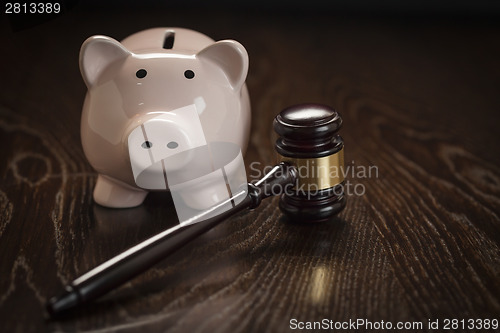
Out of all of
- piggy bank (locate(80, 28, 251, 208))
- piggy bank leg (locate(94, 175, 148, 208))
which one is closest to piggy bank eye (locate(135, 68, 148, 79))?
piggy bank (locate(80, 28, 251, 208))

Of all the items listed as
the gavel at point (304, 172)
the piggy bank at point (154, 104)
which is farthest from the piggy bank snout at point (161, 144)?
the gavel at point (304, 172)

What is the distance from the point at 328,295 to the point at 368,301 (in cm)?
5

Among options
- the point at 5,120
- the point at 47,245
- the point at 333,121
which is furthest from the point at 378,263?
the point at 5,120

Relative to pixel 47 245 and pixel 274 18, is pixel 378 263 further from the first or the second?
pixel 274 18

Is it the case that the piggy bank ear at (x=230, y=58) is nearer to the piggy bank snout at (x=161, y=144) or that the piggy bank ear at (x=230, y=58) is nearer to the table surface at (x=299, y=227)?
the piggy bank snout at (x=161, y=144)

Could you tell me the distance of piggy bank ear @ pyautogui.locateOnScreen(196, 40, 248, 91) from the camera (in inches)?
39.6

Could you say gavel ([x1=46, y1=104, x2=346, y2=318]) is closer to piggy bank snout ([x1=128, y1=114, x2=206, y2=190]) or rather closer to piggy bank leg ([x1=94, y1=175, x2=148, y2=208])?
piggy bank snout ([x1=128, y1=114, x2=206, y2=190])

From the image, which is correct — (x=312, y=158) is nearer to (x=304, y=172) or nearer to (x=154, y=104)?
(x=304, y=172)

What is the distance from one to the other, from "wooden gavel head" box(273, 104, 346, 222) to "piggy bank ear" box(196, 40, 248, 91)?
0.10 meters

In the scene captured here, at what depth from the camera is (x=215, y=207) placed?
0.90m

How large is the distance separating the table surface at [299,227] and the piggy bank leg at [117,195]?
1cm

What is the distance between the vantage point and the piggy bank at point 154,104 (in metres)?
0.95

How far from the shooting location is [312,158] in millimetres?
978

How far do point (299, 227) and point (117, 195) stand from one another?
0.32 meters
